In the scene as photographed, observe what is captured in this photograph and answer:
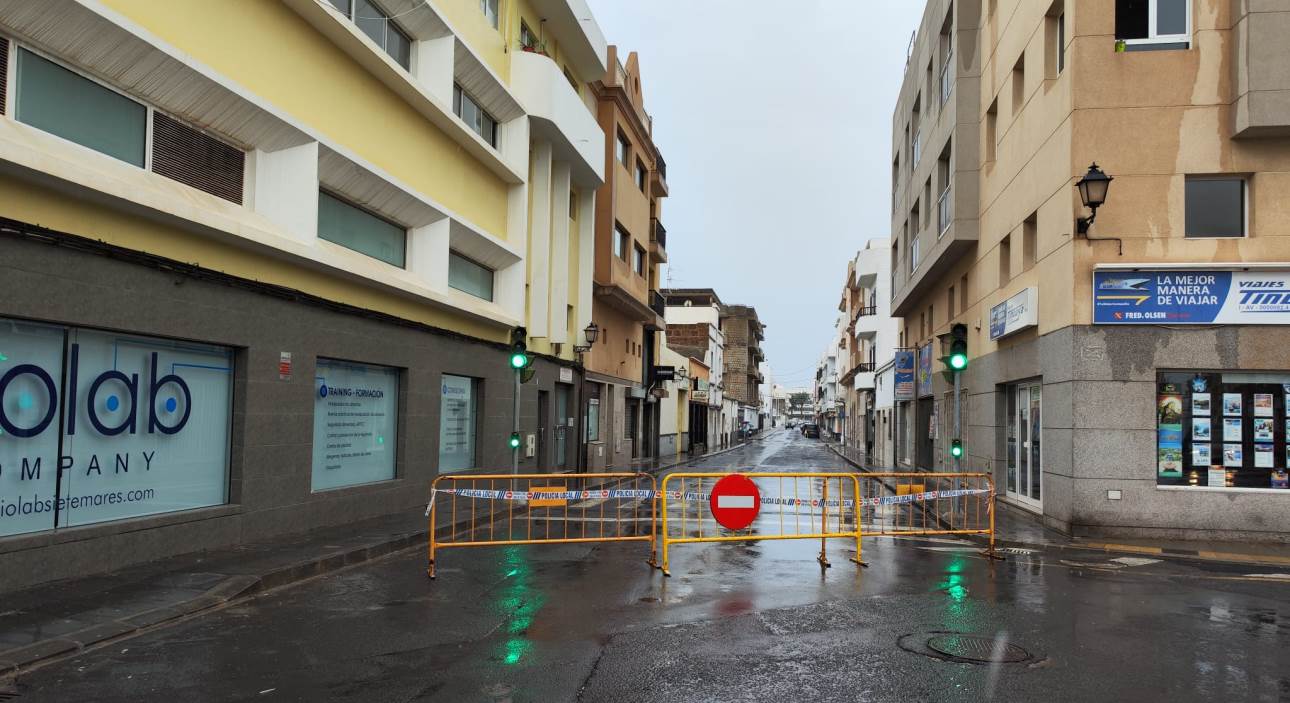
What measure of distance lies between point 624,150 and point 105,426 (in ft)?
86.8

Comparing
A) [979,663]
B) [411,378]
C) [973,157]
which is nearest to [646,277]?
[973,157]

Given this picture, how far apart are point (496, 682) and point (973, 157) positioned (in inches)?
772

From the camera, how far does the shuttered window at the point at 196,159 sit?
1083cm

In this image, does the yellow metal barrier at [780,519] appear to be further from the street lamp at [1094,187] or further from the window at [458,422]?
the street lamp at [1094,187]

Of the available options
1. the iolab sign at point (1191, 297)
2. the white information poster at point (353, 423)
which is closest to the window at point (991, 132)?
the iolab sign at point (1191, 297)

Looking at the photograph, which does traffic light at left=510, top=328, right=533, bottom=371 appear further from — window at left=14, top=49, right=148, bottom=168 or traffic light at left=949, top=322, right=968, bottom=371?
window at left=14, top=49, right=148, bottom=168

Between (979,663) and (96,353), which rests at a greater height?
(96,353)

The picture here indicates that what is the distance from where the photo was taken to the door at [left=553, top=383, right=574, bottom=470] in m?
26.8

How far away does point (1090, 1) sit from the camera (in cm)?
1448

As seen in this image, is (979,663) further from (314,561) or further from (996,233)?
(996,233)

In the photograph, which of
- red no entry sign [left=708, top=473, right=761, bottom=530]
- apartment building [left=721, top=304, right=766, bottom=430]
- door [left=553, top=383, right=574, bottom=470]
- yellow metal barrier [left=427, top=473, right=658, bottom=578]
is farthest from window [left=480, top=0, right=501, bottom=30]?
apartment building [left=721, top=304, right=766, bottom=430]

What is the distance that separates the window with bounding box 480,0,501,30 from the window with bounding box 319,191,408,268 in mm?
6171

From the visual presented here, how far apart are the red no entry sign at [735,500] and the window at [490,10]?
13970mm

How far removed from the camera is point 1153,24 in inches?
570
